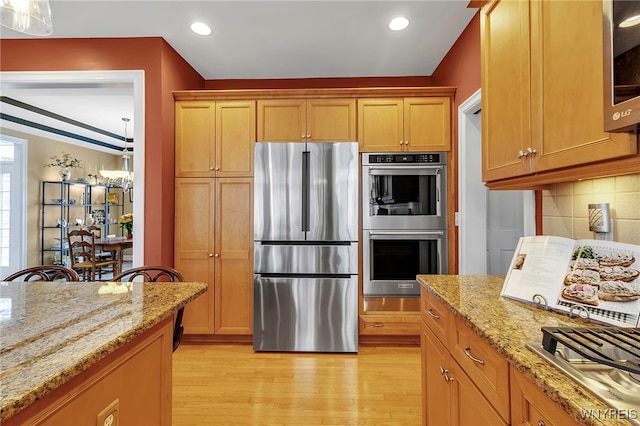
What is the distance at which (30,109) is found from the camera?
477 cm

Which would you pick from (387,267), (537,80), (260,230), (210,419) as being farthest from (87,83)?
(537,80)

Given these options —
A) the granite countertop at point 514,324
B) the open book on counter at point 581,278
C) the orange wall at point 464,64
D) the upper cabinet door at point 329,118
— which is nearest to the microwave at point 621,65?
the open book on counter at point 581,278

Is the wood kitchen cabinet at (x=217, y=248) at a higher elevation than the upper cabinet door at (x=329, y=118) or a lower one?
lower

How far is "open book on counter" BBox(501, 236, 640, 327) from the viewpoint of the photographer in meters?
1.03

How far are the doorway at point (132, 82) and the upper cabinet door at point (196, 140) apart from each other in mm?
342

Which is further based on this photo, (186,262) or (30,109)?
(30,109)

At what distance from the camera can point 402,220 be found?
2.87 meters

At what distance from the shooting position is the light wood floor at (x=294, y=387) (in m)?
1.99

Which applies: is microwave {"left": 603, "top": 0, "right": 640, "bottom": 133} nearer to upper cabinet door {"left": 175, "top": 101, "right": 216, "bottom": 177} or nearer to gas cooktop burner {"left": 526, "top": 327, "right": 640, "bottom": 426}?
gas cooktop burner {"left": 526, "top": 327, "right": 640, "bottom": 426}

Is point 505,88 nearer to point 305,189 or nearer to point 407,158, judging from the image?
point 407,158

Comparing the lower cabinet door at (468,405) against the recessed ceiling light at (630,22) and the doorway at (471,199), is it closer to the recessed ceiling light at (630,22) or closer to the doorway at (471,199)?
the recessed ceiling light at (630,22)

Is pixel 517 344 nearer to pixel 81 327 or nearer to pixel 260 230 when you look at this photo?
pixel 81 327

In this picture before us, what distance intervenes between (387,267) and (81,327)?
235 centimetres

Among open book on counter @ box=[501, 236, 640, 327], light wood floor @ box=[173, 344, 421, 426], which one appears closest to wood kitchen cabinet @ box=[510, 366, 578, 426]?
open book on counter @ box=[501, 236, 640, 327]
